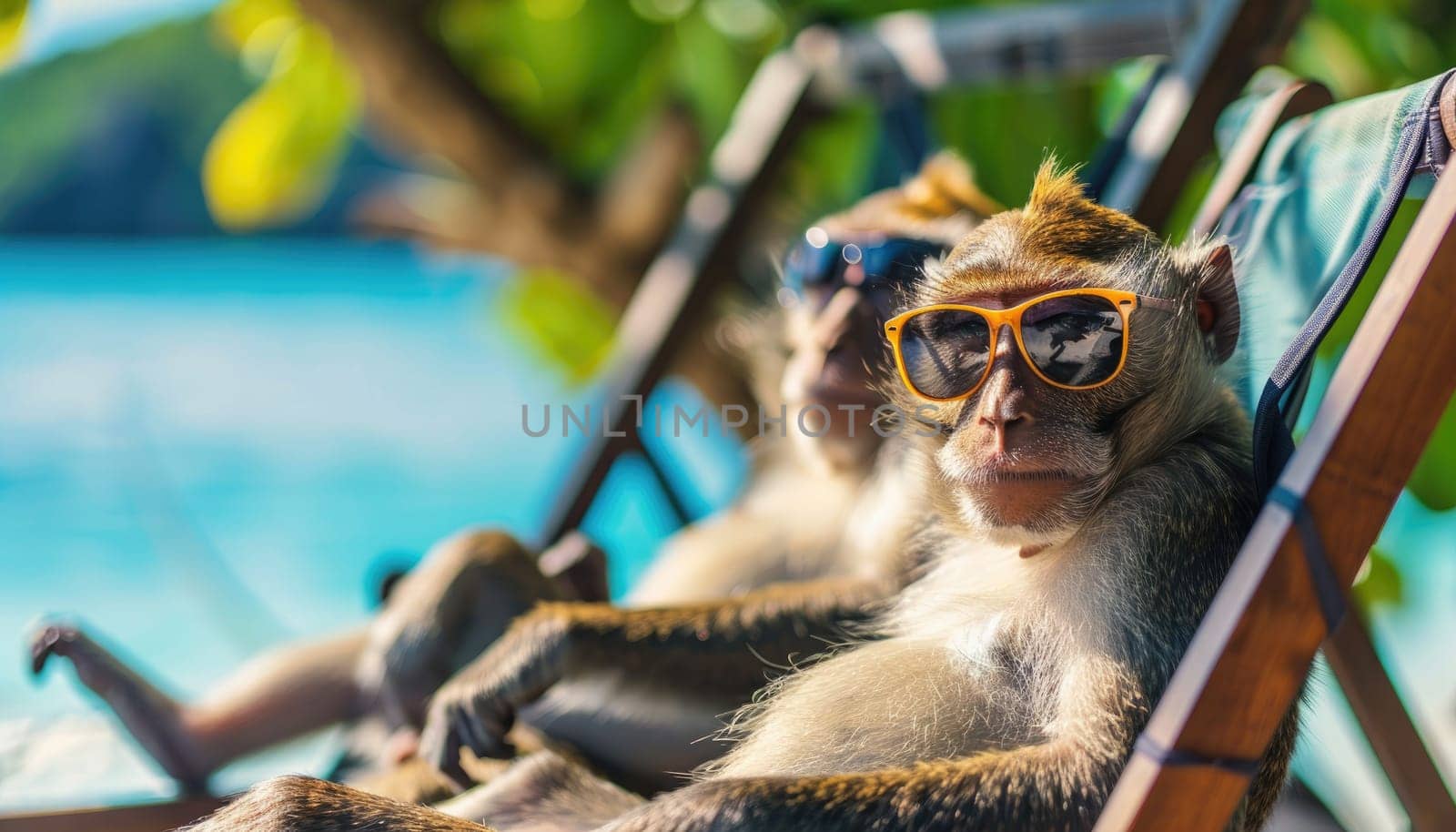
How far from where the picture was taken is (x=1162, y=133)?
2068mm

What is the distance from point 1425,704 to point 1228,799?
266cm

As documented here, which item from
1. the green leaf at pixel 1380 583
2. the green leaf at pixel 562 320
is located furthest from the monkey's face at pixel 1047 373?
the green leaf at pixel 562 320

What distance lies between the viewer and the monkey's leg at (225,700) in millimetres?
2061

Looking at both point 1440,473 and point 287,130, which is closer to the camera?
point 1440,473

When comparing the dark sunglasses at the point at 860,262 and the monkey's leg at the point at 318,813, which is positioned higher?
the dark sunglasses at the point at 860,262

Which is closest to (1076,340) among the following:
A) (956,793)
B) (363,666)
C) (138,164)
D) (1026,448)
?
(1026,448)

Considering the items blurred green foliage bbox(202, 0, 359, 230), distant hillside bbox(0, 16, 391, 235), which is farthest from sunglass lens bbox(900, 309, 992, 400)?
→ distant hillside bbox(0, 16, 391, 235)

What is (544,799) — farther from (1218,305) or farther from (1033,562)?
(1218,305)

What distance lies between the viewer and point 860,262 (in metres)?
1.97

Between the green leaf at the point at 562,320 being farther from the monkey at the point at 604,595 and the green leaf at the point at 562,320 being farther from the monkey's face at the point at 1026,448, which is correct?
the monkey's face at the point at 1026,448

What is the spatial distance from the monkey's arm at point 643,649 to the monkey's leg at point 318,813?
0.38m

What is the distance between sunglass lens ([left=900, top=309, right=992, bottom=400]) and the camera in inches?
51.0

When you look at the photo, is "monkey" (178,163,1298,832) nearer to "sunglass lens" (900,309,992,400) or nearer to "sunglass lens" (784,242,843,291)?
"sunglass lens" (900,309,992,400)

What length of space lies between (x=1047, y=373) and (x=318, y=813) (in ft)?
2.70
